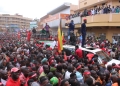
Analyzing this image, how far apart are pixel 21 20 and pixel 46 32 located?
96773 mm

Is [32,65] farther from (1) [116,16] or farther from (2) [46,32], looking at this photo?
(1) [116,16]

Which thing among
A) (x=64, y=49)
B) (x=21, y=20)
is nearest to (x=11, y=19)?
(x=21, y=20)

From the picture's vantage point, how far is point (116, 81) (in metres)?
5.17

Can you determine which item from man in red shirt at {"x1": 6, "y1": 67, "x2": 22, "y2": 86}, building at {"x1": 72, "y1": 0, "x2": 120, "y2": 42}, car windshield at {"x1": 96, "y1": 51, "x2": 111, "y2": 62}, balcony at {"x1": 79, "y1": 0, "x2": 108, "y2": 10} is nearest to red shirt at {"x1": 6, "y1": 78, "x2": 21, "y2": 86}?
man in red shirt at {"x1": 6, "y1": 67, "x2": 22, "y2": 86}

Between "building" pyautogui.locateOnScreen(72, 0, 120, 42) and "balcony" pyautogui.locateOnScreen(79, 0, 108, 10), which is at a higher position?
"balcony" pyautogui.locateOnScreen(79, 0, 108, 10)

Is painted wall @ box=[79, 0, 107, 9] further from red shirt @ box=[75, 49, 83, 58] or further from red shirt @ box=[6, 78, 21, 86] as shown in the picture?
red shirt @ box=[6, 78, 21, 86]

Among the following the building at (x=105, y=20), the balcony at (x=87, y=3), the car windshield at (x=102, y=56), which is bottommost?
the car windshield at (x=102, y=56)

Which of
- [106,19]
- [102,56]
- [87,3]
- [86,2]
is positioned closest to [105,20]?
[106,19]

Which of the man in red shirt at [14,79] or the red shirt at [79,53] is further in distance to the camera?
the red shirt at [79,53]

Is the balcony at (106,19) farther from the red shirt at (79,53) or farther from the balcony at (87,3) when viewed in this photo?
the red shirt at (79,53)

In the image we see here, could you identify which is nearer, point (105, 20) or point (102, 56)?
point (102, 56)

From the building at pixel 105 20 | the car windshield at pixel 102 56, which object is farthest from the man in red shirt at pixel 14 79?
the building at pixel 105 20

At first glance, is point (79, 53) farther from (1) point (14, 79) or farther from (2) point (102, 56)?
(1) point (14, 79)

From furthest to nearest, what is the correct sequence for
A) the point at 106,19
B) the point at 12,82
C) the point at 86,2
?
the point at 86,2 → the point at 106,19 → the point at 12,82
